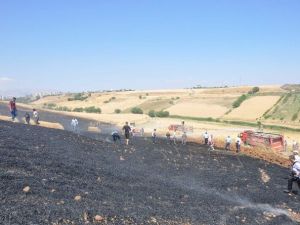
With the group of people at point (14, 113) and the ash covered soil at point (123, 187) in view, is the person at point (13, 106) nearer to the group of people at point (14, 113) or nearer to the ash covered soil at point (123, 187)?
the group of people at point (14, 113)

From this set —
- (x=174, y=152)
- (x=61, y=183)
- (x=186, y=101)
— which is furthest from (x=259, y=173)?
(x=186, y=101)

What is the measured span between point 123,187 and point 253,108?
3207 inches

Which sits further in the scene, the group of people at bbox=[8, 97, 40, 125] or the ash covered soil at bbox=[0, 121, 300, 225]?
the group of people at bbox=[8, 97, 40, 125]

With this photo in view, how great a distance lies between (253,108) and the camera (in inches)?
3861

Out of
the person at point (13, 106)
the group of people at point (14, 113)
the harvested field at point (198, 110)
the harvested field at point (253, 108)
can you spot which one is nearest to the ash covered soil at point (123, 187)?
the person at point (13, 106)

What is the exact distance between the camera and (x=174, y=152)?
35719mm

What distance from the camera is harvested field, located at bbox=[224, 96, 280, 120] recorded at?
91688 millimetres

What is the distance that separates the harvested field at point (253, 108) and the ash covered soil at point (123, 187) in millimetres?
60461

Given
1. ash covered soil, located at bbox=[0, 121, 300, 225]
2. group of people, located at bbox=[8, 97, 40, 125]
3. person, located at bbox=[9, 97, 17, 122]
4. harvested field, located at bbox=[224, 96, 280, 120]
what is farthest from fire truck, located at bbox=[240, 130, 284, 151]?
harvested field, located at bbox=[224, 96, 280, 120]

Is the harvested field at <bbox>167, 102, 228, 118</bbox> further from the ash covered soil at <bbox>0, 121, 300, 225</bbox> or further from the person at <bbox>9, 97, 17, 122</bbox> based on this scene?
the ash covered soil at <bbox>0, 121, 300, 225</bbox>

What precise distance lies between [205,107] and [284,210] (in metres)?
90.4

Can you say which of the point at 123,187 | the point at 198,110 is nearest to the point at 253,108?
the point at 198,110

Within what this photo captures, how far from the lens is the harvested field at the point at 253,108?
301ft

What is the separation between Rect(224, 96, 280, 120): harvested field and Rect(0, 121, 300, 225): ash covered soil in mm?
60461
